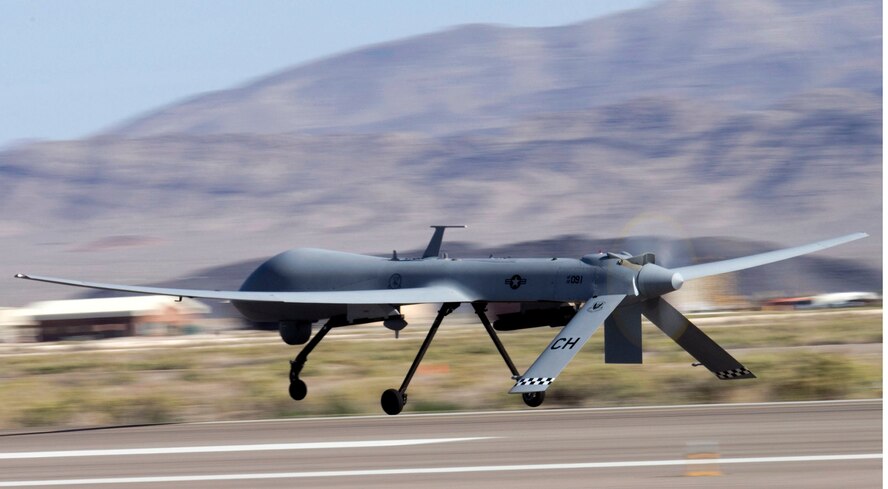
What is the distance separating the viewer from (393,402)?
2417 cm

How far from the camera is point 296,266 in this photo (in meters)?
25.6

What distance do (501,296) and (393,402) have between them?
8.85 ft

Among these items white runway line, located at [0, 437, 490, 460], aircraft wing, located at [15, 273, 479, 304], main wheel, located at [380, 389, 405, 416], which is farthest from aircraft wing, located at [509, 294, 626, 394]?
main wheel, located at [380, 389, 405, 416]

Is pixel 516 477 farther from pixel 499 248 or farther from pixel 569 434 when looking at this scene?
pixel 499 248

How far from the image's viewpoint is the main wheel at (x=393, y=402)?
2414cm

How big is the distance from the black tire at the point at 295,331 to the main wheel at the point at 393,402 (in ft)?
7.31

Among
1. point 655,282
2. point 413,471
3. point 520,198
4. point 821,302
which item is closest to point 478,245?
point 520,198

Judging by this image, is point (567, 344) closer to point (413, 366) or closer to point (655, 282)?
point (655, 282)

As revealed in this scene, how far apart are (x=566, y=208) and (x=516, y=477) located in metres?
149

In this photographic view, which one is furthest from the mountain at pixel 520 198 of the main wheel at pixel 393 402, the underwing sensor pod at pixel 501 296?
the main wheel at pixel 393 402

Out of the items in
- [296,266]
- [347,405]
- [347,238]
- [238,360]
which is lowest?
[347,238]

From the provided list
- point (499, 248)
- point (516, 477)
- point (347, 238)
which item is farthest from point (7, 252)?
point (516, 477)

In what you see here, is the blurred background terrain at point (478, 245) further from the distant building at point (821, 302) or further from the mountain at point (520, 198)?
the distant building at point (821, 302)

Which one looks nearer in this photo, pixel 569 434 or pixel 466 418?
pixel 569 434
